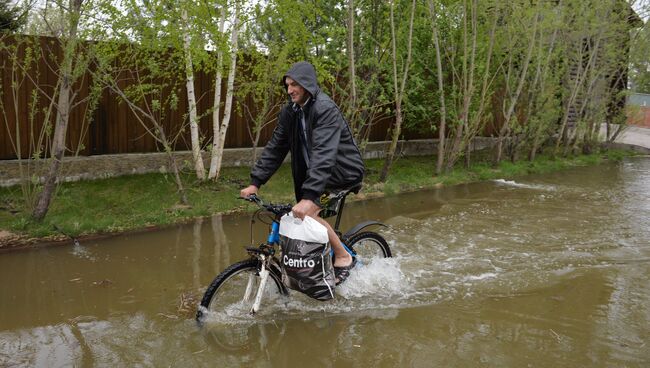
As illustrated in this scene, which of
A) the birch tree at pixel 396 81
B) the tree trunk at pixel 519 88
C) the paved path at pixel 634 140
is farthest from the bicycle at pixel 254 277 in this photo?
Result: the paved path at pixel 634 140

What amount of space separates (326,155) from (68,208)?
5.32 meters

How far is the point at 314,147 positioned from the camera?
4457 mm

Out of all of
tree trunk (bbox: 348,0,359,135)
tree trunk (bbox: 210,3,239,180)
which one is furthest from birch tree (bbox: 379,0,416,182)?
tree trunk (bbox: 210,3,239,180)

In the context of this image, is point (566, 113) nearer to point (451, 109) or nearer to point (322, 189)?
point (451, 109)

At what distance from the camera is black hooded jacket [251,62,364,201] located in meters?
4.39

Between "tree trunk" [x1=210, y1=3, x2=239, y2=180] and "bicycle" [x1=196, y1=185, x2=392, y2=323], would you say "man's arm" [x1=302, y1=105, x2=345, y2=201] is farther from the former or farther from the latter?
"tree trunk" [x1=210, y1=3, x2=239, y2=180]

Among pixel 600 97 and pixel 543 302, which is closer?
pixel 543 302

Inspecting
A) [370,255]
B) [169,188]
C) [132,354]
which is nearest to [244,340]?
[132,354]

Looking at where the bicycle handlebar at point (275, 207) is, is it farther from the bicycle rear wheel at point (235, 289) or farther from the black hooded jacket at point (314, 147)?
the bicycle rear wheel at point (235, 289)

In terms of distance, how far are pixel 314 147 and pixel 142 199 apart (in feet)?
17.3

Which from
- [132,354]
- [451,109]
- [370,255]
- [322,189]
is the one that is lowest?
[132,354]

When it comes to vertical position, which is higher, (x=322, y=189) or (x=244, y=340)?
(x=322, y=189)

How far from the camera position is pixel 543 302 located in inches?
207

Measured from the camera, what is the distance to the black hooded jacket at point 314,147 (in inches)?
173
